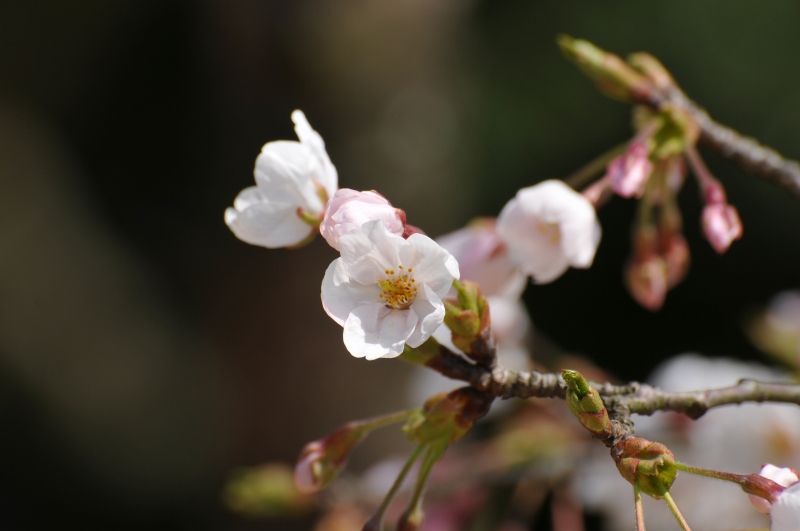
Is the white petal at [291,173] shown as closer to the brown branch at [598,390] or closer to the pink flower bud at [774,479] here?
the brown branch at [598,390]

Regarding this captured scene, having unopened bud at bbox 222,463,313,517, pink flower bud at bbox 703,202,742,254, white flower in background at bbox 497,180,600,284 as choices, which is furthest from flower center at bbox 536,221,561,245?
unopened bud at bbox 222,463,313,517

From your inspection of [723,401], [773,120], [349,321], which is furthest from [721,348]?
[349,321]

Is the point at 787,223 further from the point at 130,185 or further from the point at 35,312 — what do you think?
the point at 35,312

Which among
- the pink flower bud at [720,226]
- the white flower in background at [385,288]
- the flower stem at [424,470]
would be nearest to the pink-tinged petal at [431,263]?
the white flower in background at [385,288]

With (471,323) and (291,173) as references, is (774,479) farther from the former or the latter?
(291,173)

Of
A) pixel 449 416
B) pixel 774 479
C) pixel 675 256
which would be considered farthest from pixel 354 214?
pixel 675 256

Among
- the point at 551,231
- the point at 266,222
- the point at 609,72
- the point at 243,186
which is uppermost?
the point at 243,186
